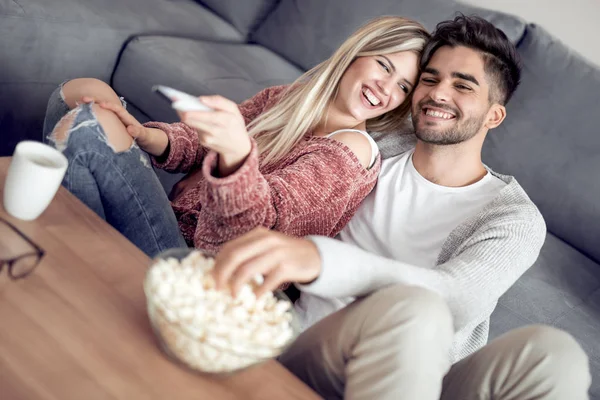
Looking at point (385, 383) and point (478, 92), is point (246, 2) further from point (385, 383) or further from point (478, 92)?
point (385, 383)

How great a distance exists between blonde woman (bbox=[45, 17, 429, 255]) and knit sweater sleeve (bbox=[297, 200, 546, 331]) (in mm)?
212

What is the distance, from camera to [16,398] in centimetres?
62

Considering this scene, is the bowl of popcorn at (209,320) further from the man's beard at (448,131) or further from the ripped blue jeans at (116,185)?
the man's beard at (448,131)

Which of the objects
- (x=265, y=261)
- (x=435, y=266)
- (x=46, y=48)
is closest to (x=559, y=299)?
(x=435, y=266)

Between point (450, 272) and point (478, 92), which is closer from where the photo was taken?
point (450, 272)

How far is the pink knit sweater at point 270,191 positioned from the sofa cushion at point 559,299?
0.51 meters

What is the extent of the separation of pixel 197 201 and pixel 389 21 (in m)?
0.63

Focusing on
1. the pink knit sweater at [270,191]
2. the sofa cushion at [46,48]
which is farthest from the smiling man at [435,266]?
the sofa cushion at [46,48]

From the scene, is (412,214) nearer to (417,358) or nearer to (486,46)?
(486,46)

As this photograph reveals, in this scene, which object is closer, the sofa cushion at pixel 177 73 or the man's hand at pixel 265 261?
the man's hand at pixel 265 261

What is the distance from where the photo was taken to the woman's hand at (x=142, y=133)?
125 centimetres

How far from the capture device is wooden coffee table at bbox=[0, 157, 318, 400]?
664 millimetres

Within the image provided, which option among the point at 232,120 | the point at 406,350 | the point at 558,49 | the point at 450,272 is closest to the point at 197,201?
the point at 232,120

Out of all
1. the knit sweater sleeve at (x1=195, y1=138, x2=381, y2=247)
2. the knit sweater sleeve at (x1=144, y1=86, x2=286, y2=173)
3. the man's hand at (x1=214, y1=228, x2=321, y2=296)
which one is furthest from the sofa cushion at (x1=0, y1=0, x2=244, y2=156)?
the man's hand at (x1=214, y1=228, x2=321, y2=296)
